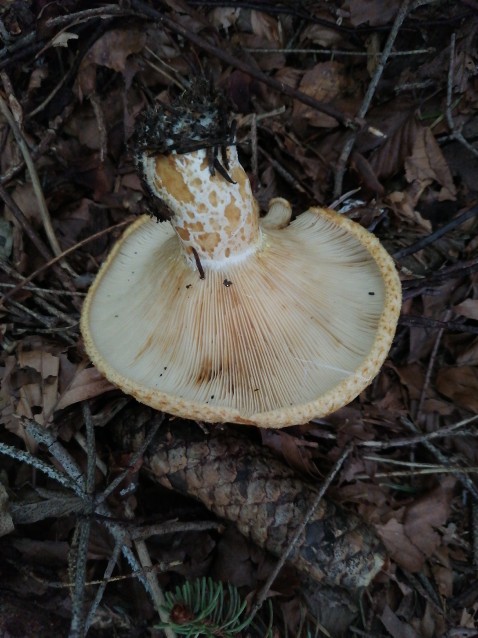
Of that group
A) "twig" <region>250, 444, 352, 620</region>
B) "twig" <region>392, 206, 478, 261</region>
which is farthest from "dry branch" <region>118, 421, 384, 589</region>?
"twig" <region>392, 206, 478, 261</region>

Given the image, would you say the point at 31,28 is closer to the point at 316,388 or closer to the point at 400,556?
the point at 316,388

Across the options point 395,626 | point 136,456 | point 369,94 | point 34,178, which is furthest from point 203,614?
point 369,94

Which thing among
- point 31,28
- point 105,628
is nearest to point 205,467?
point 105,628

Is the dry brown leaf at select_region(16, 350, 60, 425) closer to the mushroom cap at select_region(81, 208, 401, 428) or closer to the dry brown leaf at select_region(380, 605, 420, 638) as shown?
the mushroom cap at select_region(81, 208, 401, 428)

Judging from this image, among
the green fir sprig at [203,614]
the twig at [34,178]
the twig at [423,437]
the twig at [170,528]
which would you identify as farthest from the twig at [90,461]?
the twig at [423,437]

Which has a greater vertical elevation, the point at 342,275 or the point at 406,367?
the point at 342,275

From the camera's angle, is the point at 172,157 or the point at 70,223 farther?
the point at 70,223

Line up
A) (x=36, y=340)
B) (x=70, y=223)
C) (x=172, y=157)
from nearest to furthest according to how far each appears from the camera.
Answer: (x=172, y=157) < (x=36, y=340) < (x=70, y=223)
